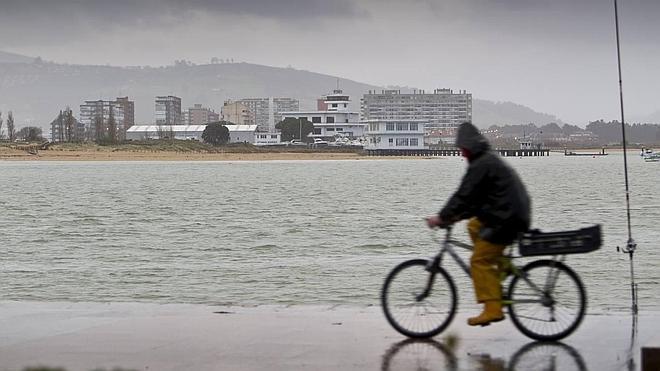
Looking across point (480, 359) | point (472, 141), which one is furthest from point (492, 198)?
point (480, 359)

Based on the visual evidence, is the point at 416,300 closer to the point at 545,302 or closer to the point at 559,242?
the point at 545,302

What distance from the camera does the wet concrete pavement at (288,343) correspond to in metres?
9.52

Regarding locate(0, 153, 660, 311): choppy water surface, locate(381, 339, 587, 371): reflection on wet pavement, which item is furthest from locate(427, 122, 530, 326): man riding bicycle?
locate(0, 153, 660, 311): choppy water surface

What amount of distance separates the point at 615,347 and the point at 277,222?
34.4 metres

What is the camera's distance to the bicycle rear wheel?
1049 cm

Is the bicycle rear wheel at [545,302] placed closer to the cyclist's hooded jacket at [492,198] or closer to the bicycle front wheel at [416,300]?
the cyclist's hooded jacket at [492,198]

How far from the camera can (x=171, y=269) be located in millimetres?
24828

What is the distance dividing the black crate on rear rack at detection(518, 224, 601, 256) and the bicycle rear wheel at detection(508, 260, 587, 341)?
0.31 m

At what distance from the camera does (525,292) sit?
1045cm

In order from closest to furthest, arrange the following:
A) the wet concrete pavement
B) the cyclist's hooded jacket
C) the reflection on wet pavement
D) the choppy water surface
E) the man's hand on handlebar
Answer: the reflection on wet pavement < the wet concrete pavement < the cyclist's hooded jacket < the man's hand on handlebar < the choppy water surface

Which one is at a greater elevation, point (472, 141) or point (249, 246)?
point (472, 141)

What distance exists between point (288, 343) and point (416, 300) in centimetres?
143

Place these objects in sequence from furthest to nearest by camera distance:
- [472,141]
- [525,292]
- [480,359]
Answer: [525,292] < [472,141] < [480,359]

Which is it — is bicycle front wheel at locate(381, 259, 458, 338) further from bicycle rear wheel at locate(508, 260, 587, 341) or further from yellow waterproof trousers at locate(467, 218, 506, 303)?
bicycle rear wheel at locate(508, 260, 587, 341)
